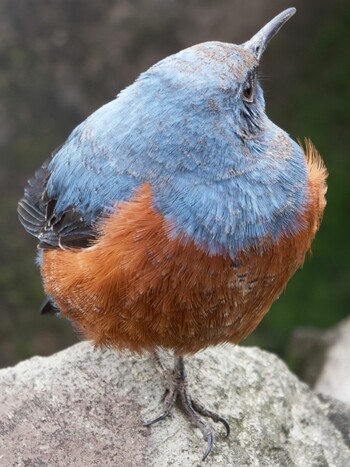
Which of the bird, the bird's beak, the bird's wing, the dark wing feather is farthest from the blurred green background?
the bird

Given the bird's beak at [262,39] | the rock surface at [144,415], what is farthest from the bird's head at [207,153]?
the rock surface at [144,415]

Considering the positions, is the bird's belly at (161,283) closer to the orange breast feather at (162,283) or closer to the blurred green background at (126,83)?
the orange breast feather at (162,283)

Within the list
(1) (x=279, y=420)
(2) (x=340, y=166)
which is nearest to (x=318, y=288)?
(2) (x=340, y=166)

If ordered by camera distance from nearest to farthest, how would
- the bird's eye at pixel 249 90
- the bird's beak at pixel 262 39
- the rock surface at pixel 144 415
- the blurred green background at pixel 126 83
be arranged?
the bird's eye at pixel 249 90 → the rock surface at pixel 144 415 → the bird's beak at pixel 262 39 → the blurred green background at pixel 126 83

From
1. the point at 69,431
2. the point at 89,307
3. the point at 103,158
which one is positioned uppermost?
the point at 103,158

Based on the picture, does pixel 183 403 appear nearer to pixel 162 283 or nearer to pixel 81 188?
pixel 162 283

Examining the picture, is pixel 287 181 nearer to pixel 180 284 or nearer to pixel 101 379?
pixel 180 284
